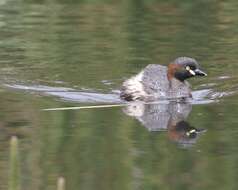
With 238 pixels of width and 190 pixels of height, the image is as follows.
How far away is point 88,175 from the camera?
24.4ft

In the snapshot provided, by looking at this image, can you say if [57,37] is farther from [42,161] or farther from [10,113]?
[42,161]

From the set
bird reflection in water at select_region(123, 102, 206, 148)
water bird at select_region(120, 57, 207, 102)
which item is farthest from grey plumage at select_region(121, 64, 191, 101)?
bird reflection in water at select_region(123, 102, 206, 148)

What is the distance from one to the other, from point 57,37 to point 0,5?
2382 millimetres

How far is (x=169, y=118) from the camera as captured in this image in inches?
392

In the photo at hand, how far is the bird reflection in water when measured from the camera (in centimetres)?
896

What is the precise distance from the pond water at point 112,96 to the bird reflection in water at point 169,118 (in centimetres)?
1

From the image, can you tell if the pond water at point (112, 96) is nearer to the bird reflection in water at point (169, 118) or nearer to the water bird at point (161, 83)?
the bird reflection in water at point (169, 118)

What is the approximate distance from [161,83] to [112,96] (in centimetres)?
65

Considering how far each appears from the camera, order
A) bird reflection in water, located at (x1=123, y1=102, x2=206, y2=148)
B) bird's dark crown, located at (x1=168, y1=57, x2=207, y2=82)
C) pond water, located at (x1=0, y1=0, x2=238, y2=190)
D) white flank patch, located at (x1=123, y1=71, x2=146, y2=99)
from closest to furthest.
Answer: pond water, located at (x1=0, y1=0, x2=238, y2=190) → bird reflection in water, located at (x1=123, y1=102, x2=206, y2=148) → white flank patch, located at (x1=123, y1=71, x2=146, y2=99) → bird's dark crown, located at (x1=168, y1=57, x2=207, y2=82)

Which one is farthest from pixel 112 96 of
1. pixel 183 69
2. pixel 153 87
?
pixel 183 69

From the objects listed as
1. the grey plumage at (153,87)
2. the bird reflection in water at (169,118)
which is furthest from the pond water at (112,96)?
the grey plumage at (153,87)

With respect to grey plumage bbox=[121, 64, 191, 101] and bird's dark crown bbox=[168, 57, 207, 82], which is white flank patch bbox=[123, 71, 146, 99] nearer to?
grey plumage bbox=[121, 64, 191, 101]

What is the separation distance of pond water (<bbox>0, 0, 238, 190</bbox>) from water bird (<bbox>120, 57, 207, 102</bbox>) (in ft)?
0.69

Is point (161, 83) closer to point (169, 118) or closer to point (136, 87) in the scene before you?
point (136, 87)
